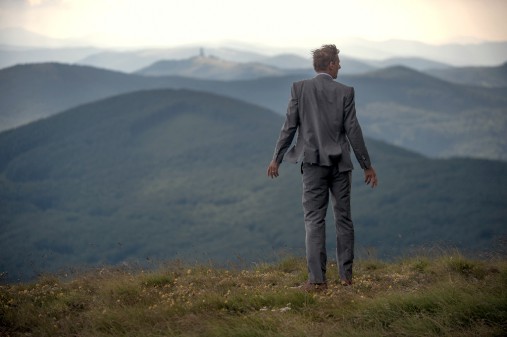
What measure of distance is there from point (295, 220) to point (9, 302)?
192210 mm

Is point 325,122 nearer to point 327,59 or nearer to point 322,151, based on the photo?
point 322,151

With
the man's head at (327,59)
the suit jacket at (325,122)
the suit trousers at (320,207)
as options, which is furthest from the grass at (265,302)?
the man's head at (327,59)

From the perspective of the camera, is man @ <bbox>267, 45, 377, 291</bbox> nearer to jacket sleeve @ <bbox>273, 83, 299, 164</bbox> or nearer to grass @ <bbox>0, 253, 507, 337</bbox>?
jacket sleeve @ <bbox>273, 83, 299, 164</bbox>

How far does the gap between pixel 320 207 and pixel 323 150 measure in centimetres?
66

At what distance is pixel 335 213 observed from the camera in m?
7.32

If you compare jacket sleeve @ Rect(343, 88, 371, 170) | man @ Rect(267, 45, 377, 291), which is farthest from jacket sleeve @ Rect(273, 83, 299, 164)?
jacket sleeve @ Rect(343, 88, 371, 170)

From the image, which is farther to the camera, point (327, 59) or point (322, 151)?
point (327, 59)

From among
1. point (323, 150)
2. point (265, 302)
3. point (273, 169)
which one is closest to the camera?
point (265, 302)

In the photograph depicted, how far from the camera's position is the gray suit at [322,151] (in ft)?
23.8

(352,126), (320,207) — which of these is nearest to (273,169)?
(320,207)

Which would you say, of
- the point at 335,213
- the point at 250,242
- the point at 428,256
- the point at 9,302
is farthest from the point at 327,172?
the point at 250,242

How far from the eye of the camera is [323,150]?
722cm

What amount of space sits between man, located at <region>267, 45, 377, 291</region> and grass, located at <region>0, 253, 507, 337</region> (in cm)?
56

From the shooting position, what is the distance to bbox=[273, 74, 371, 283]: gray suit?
23.8ft
